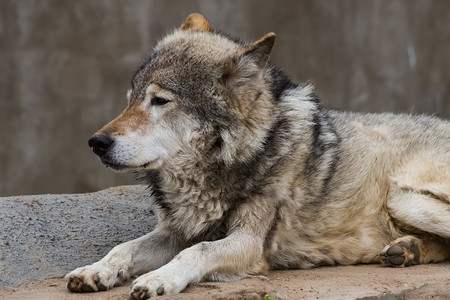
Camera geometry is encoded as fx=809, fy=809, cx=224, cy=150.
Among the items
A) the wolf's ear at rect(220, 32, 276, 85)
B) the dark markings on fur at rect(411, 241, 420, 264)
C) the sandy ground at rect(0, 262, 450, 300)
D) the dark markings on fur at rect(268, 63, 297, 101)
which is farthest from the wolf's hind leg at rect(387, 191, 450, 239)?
the wolf's ear at rect(220, 32, 276, 85)

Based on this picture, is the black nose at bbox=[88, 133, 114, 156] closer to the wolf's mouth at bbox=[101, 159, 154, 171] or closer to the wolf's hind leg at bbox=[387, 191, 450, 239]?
the wolf's mouth at bbox=[101, 159, 154, 171]

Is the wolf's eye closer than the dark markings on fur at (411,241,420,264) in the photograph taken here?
Yes

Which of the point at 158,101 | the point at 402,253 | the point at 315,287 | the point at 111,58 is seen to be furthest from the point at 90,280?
the point at 111,58

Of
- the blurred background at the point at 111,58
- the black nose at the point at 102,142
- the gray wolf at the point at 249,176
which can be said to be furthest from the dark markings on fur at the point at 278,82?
the blurred background at the point at 111,58

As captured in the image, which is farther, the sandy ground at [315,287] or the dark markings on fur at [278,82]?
the dark markings on fur at [278,82]

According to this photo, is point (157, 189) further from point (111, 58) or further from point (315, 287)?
point (111, 58)

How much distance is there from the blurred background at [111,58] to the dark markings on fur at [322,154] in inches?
227

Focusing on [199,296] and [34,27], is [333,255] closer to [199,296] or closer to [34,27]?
[199,296]

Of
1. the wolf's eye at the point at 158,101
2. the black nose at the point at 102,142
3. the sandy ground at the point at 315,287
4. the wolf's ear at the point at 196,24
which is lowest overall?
the sandy ground at the point at 315,287

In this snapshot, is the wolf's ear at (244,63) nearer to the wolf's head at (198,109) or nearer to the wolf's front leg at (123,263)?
the wolf's head at (198,109)

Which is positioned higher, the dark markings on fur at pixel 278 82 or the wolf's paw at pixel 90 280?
the dark markings on fur at pixel 278 82

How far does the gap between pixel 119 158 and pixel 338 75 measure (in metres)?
7.77

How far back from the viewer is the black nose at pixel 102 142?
16.0 ft

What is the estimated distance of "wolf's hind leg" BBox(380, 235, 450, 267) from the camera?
5398 mm
